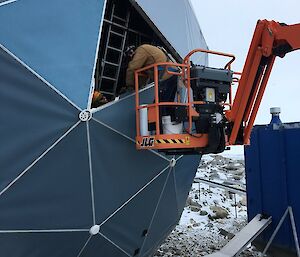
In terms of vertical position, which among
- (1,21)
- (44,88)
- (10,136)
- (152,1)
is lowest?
(10,136)

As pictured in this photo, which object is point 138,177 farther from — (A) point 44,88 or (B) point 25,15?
(B) point 25,15

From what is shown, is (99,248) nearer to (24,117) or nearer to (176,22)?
(24,117)

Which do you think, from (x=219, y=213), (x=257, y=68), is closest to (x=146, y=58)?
(x=257, y=68)

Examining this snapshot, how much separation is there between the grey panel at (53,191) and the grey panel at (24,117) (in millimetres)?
144

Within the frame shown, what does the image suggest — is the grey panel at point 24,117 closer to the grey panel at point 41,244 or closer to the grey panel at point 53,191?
the grey panel at point 53,191

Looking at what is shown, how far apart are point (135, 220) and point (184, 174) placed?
57.2 inches

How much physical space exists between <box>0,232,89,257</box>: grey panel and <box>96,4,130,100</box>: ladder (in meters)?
2.36

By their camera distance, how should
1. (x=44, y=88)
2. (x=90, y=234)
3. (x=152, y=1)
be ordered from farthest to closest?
(x=152, y=1) < (x=90, y=234) < (x=44, y=88)

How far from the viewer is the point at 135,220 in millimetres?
5398

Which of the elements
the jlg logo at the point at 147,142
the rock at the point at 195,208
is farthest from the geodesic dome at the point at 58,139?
the rock at the point at 195,208

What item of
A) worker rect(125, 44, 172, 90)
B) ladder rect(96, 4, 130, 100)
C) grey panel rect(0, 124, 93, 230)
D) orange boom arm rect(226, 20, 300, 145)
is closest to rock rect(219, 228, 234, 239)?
orange boom arm rect(226, 20, 300, 145)

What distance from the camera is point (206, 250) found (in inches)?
318

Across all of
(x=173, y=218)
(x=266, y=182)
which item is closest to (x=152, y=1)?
(x=173, y=218)

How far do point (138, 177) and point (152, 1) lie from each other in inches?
107
